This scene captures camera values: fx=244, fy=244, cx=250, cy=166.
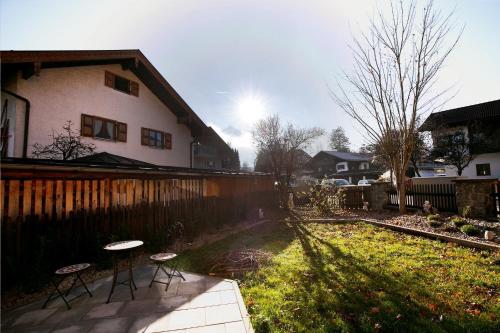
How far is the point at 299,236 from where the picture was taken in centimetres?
854

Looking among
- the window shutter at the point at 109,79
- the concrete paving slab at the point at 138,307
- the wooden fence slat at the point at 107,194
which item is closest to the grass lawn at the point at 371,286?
the concrete paving slab at the point at 138,307

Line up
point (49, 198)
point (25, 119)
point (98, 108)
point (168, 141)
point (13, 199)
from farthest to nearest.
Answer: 1. point (168, 141)
2. point (98, 108)
3. point (25, 119)
4. point (49, 198)
5. point (13, 199)

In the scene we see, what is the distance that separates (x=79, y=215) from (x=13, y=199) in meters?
1.23

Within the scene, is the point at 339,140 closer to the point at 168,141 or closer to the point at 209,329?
the point at 168,141

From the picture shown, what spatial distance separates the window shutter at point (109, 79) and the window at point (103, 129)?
191 cm

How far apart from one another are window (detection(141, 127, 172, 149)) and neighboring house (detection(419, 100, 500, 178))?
22202 mm

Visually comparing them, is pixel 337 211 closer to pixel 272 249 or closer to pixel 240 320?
pixel 272 249

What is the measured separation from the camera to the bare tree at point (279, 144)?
88.2ft

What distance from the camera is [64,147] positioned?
10281 millimetres

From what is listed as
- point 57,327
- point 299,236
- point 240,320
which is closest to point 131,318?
point 57,327

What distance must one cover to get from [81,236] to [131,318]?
Result: 3.06 m

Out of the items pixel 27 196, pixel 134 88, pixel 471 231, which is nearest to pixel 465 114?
pixel 471 231

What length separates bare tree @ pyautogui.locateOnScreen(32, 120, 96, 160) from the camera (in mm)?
9906

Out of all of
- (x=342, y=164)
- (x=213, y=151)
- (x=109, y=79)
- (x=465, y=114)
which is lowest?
(x=342, y=164)
